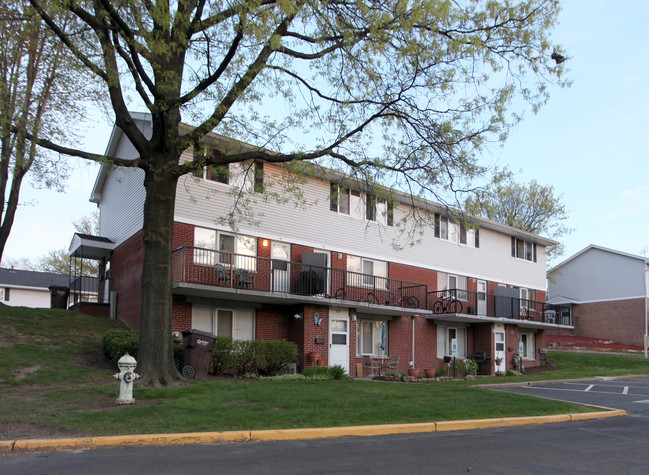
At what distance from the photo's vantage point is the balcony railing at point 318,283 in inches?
699

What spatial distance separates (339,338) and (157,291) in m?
10.2

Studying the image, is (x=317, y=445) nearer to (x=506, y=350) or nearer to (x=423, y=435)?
(x=423, y=435)

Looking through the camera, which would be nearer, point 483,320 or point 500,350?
point 483,320

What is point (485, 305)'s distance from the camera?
28.6 m

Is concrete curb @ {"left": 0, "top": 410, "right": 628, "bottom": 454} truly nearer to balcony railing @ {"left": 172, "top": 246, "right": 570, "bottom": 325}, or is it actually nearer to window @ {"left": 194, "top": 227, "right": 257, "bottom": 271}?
balcony railing @ {"left": 172, "top": 246, "right": 570, "bottom": 325}

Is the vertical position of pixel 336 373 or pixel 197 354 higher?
pixel 197 354

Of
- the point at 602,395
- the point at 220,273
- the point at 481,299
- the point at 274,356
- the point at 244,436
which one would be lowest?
the point at 602,395

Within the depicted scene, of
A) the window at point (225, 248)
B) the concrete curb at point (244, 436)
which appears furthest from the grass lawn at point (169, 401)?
the window at point (225, 248)

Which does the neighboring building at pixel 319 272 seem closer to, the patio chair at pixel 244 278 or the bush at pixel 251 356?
the patio chair at pixel 244 278

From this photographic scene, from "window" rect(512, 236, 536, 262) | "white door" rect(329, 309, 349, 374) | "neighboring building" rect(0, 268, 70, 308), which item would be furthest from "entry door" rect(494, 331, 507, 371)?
"neighboring building" rect(0, 268, 70, 308)

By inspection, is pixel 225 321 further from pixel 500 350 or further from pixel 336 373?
pixel 500 350

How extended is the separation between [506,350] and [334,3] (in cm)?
2121

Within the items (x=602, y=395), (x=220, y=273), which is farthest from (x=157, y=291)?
(x=602, y=395)

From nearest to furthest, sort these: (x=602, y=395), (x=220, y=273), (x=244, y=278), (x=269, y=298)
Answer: (x=602, y=395) → (x=220, y=273) → (x=244, y=278) → (x=269, y=298)
